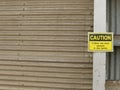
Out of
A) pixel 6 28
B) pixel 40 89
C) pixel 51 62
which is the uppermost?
pixel 6 28

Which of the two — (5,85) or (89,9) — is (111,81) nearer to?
(89,9)

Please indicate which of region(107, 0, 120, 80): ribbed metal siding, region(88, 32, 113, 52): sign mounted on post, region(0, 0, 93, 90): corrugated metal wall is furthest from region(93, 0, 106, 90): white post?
region(88, 32, 113, 52): sign mounted on post

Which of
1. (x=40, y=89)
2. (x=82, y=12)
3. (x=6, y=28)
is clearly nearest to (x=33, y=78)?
(x=40, y=89)

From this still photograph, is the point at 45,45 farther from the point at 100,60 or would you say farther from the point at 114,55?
the point at 114,55

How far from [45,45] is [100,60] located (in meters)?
1.27

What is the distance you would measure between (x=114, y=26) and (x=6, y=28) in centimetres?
235

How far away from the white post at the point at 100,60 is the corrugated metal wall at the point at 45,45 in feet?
0.84

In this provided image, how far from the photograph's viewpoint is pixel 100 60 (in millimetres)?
6797

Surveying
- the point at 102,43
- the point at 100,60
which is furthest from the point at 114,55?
the point at 102,43

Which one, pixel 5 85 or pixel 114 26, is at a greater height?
pixel 114 26

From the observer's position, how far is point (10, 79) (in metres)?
7.52

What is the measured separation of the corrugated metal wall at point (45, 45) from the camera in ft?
23.5

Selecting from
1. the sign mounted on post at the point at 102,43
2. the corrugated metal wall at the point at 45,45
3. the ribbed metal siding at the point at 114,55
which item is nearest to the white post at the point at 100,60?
the corrugated metal wall at the point at 45,45

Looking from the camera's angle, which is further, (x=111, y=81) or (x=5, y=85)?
(x=5, y=85)
